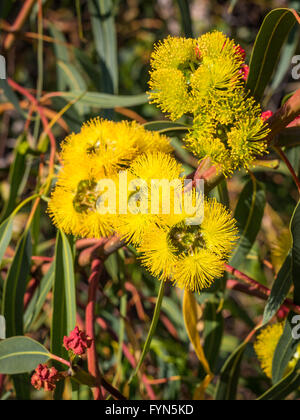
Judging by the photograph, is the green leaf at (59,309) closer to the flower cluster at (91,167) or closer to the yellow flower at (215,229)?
the flower cluster at (91,167)

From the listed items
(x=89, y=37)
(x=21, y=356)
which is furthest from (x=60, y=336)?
(x=89, y=37)

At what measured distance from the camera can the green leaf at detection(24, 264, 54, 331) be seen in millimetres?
1185

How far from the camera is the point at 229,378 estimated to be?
1194 mm

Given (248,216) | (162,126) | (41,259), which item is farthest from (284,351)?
(41,259)

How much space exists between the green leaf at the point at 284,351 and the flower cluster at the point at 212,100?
0.46 m

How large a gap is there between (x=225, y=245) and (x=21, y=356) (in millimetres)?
495

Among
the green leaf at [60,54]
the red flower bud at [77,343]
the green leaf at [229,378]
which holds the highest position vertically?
the green leaf at [60,54]

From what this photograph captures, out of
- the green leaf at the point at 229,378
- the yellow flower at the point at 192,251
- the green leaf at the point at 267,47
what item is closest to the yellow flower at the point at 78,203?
the yellow flower at the point at 192,251

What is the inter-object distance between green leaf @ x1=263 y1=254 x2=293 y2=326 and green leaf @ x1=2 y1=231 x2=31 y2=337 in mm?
588

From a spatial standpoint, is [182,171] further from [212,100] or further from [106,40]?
[106,40]

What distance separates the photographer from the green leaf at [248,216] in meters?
1.19

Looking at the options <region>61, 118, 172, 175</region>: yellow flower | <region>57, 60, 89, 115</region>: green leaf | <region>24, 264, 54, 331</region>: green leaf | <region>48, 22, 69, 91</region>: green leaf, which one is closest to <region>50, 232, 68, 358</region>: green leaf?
<region>24, 264, 54, 331</region>: green leaf

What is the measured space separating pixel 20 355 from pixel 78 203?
35 cm

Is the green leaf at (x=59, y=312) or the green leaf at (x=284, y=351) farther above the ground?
the green leaf at (x=59, y=312)
